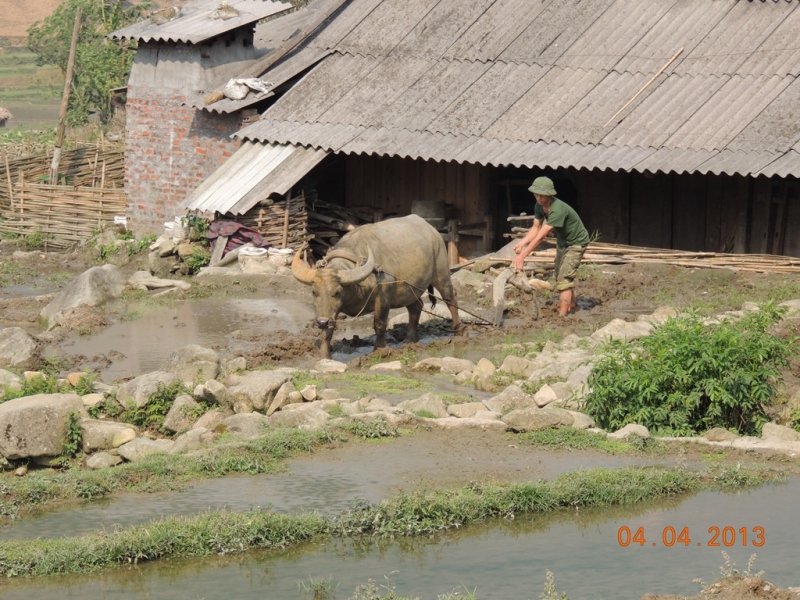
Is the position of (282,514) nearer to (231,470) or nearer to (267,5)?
(231,470)

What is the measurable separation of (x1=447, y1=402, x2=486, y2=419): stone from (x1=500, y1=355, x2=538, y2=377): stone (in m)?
1.51

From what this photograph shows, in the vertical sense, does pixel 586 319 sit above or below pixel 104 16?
below

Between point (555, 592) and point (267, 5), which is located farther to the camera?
point (267, 5)

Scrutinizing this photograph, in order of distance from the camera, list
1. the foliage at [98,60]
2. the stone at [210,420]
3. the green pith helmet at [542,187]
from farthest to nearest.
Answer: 1. the foliage at [98,60]
2. the green pith helmet at [542,187]
3. the stone at [210,420]

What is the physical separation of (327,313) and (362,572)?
5.73m

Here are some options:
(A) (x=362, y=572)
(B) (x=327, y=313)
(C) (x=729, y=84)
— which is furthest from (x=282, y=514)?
(C) (x=729, y=84)

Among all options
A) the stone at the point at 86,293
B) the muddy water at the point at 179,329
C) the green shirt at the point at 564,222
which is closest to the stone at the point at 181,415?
the muddy water at the point at 179,329

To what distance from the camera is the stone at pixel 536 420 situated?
33.3 ft

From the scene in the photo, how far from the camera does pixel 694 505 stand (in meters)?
8.53

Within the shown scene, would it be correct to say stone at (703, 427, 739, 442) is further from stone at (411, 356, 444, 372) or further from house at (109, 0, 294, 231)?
house at (109, 0, 294, 231)

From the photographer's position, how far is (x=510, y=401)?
1089 cm

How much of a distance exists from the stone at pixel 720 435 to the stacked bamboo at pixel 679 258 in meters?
7.00

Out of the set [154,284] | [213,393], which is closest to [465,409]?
[213,393]

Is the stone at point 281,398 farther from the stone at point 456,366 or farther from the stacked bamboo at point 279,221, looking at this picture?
Answer: the stacked bamboo at point 279,221
